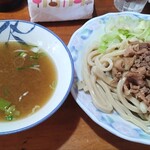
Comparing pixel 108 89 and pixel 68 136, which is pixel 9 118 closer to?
pixel 68 136

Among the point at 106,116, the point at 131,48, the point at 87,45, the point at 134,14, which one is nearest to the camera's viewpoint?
the point at 106,116

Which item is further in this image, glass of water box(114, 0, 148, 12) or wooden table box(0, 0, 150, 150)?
glass of water box(114, 0, 148, 12)

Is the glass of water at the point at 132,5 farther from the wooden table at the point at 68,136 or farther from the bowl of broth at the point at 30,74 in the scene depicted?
the wooden table at the point at 68,136

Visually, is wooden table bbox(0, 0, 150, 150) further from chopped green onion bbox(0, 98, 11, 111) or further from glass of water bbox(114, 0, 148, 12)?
glass of water bbox(114, 0, 148, 12)

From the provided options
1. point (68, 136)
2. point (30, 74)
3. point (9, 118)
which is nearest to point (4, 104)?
point (9, 118)

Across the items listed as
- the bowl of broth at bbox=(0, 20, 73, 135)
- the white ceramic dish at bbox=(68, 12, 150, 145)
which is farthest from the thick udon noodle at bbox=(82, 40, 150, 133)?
the bowl of broth at bbox=(0, 20, 73, 135)

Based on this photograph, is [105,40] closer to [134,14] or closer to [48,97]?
[134,14]

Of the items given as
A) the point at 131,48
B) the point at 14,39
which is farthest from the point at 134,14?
the point at 14,39
